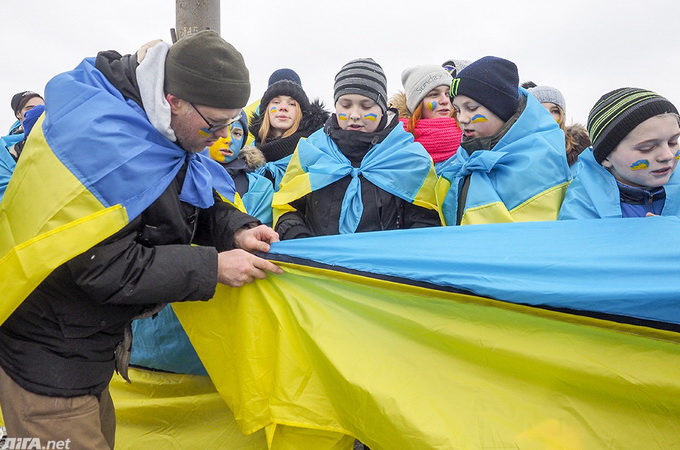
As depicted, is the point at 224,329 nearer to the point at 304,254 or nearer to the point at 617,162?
the point at 304,254

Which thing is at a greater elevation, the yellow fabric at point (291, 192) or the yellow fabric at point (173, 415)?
the yellow fabric at point (291, 192)

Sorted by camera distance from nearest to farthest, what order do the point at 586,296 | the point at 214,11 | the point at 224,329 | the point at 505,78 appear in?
the point at 586,296 < the point at 224,329 < the point at 505,78 < the point at 214,11

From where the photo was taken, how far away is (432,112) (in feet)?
13.8

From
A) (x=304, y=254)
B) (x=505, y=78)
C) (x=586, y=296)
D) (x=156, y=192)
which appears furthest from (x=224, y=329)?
(x=505, y=78)

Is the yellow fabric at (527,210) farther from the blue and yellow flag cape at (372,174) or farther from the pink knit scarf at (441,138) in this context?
the pink knit scarf at (441,138)

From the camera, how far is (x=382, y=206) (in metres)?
3.34

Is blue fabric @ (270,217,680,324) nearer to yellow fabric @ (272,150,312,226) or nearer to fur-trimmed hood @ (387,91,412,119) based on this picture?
yellow fabric @ (272,150,312,226)

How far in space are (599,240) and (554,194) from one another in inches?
26.2

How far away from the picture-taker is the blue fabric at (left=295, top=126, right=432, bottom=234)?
3307mm

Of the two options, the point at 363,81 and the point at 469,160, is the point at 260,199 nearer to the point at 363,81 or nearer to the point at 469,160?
the point at 363,81

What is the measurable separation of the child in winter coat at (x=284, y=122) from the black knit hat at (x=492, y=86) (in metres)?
1.61

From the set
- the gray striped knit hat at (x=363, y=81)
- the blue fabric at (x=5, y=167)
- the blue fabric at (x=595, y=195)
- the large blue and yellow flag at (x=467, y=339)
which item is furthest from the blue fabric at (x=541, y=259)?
the blue fabric at (x=5, y=167)

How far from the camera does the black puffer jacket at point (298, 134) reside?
453 centimetres

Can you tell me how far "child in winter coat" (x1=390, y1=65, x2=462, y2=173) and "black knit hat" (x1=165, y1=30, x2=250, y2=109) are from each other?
1865 millimetres
